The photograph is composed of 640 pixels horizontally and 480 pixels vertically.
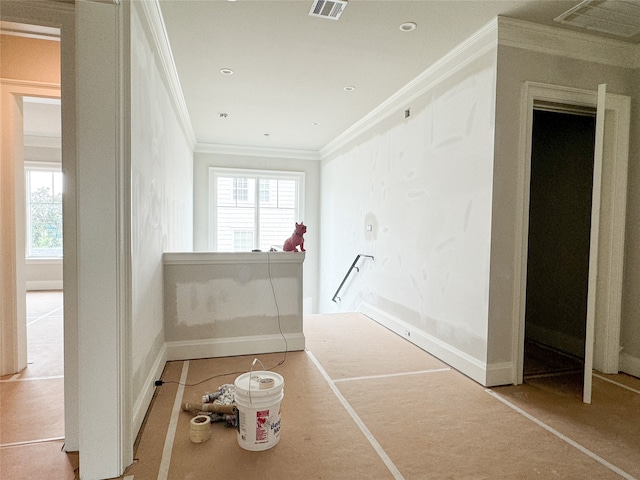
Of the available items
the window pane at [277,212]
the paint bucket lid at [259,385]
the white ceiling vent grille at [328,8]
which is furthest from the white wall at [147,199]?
the window pane at [277,212]

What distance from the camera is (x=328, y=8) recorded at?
8.57 ft

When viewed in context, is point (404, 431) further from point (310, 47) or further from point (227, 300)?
point (310, 47)

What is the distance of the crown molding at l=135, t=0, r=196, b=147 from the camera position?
2.57 meters

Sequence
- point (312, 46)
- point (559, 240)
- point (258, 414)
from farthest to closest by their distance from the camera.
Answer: point (559, 240) → point (312, 46) → point (258, 414)

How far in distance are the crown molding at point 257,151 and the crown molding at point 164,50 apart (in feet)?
7.02

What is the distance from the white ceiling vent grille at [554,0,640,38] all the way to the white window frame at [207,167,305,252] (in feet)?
18.2

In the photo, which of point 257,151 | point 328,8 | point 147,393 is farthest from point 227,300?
point 257,151

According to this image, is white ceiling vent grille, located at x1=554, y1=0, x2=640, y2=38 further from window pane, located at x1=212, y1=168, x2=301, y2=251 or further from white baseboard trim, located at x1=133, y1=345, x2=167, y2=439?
window pane, located at x1=212, y1=168, x2=301, y2=251

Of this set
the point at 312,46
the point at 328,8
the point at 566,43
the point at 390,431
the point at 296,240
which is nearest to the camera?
the point at 390,431

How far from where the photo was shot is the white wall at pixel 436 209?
118 inches

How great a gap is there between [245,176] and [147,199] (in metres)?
5.07

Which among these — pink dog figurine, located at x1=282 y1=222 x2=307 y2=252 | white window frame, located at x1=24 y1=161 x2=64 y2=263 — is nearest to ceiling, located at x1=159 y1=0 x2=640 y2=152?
pink dog figurine, located at x1=282 y1=222 x2=307 y2=252

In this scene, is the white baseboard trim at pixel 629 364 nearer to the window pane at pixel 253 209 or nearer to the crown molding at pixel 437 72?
the crown molding at pixel 437 72

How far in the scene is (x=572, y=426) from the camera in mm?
2348
